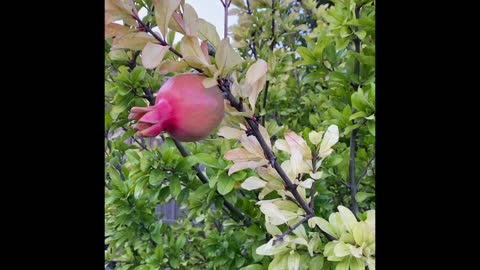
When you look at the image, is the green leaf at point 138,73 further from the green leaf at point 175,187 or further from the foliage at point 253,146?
the green leaf at point 175,187

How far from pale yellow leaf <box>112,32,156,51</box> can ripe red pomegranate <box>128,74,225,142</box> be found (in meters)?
0.05

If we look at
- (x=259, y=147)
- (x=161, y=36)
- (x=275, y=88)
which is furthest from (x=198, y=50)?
(x=275, y=88)

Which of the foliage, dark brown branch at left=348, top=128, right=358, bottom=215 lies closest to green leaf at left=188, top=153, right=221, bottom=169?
the foliage

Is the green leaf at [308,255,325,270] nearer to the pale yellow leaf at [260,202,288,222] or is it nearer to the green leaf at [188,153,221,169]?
the pale yellow leaf at [260,202,288,222]

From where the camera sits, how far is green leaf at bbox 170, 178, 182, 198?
0.88 meters

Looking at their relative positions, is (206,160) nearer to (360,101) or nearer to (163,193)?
(163,193)

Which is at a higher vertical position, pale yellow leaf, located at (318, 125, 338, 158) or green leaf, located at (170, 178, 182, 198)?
pale yellow leaf, located at (318, 125, 338, 158)

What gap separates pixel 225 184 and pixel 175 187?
0.39 feet

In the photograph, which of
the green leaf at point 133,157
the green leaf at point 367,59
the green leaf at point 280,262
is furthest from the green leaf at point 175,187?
the green leaf at point 367,59

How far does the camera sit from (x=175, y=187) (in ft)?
2.92

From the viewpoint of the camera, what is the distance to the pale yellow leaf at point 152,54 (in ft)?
1.28

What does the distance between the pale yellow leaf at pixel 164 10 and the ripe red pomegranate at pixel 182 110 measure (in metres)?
0.05
